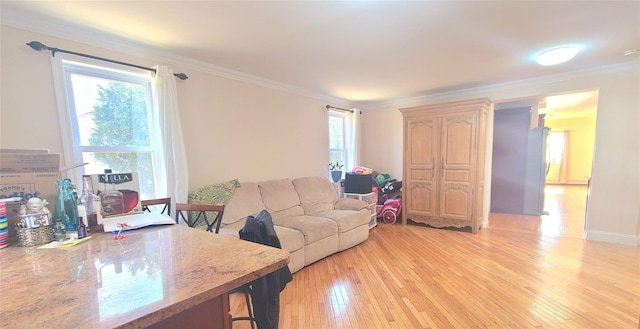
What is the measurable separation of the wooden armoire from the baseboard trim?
1308mm

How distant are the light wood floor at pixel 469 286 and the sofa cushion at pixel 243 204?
844mm

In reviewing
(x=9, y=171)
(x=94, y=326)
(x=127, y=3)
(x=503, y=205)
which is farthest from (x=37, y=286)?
(x=503, y=205)

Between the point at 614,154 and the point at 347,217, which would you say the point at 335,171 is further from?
the point at 614,154

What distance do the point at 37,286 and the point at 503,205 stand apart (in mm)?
6485

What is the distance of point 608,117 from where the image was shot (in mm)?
3422

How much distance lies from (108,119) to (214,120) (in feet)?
3.36

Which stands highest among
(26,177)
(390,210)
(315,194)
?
(26,177)

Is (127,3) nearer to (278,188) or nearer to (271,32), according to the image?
(271,32)

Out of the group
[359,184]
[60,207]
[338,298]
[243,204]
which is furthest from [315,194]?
[60,207]

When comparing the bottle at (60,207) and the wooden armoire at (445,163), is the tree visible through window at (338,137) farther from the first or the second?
the bottle at (60,207)

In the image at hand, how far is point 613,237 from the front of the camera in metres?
3.47

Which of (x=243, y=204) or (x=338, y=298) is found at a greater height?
(x=243, y=204)

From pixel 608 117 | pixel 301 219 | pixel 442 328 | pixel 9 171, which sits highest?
pixel 608 117

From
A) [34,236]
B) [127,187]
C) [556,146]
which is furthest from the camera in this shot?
[556,146]
